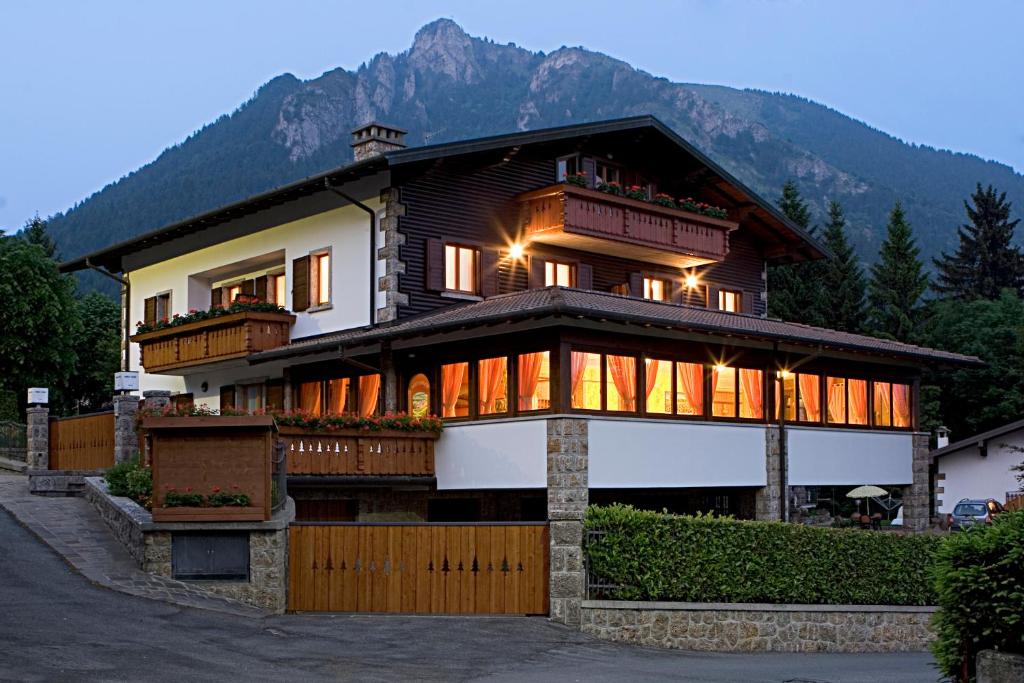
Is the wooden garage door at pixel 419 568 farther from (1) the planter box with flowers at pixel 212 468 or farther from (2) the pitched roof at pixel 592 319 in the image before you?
(2) the pitched roof at pixel 592 319

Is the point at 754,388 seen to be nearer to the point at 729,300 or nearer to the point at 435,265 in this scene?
the point at 729,300

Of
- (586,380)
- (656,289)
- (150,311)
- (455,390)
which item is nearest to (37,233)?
(150,311)

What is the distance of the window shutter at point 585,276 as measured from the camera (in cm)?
3114

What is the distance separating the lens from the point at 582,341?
80.9ft

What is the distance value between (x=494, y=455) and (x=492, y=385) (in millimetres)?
1497

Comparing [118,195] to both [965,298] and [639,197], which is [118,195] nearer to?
[965,298]

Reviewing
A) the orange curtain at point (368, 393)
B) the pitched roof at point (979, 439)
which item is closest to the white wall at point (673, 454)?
the orange curtain at point (368, 393)

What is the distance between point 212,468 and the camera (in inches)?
760

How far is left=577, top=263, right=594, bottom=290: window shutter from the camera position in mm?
31141

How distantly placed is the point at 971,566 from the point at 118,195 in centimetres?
16557

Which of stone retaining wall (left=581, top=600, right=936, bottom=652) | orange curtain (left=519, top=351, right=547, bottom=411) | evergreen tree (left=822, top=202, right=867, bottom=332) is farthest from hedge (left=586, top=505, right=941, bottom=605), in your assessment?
evergreen tree (left=822, top=202, right=867, bottom=332)

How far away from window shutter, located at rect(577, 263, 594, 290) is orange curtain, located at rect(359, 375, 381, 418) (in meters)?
5.82

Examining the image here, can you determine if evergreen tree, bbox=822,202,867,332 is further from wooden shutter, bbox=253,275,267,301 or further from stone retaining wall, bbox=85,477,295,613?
stone retaining wall, bbox=85,477,295,613

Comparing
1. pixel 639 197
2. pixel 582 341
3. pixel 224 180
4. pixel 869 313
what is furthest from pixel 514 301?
pixel 224 180
